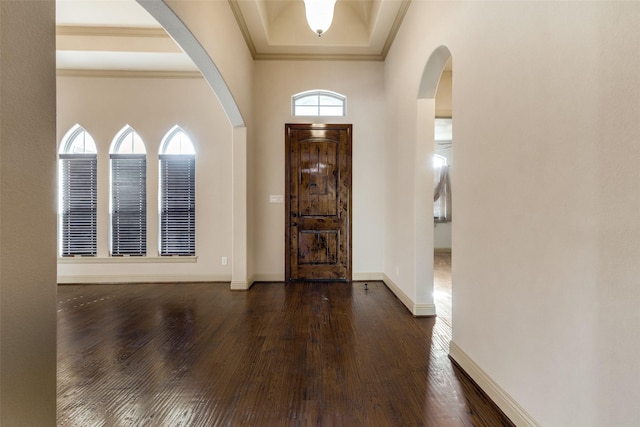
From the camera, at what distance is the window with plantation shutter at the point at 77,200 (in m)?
4.58

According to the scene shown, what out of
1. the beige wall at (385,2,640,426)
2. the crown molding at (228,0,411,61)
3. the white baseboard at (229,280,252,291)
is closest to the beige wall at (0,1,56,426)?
the beige wall at (385,2,640,426)

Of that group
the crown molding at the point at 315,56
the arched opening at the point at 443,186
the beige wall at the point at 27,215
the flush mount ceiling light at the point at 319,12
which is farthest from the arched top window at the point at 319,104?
the beige wall at the point at 27,215

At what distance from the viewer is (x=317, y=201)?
15.3 ft

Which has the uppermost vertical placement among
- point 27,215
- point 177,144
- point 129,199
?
point 177,144

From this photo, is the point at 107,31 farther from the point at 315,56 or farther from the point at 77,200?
the point at 315,56

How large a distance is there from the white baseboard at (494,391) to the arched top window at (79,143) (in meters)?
5.65

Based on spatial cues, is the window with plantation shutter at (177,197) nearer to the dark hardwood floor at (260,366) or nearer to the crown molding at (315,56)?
the dark hardwood floor at (260,366)

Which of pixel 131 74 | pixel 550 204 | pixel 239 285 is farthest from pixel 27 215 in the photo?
pixel 131 74

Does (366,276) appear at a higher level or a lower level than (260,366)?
higher

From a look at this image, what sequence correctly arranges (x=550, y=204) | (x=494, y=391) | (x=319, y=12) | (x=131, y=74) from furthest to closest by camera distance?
(x=131, y=74)
(x=319, y=12)
(x=494, y=391)
(x=550, y=204)

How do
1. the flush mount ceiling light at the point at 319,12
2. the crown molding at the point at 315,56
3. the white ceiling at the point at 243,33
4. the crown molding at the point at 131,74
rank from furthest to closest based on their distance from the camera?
the crown molding at the point at 131,74
the crown molding at the point at 315,56
the white ceiling at the point at 243,33
the flush mount ceiling light at the point at 319,12

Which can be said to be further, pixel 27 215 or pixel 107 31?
pixel 107 31

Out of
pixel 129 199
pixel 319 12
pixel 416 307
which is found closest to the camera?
pixel 319 12

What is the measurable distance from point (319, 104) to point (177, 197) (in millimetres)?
2785
